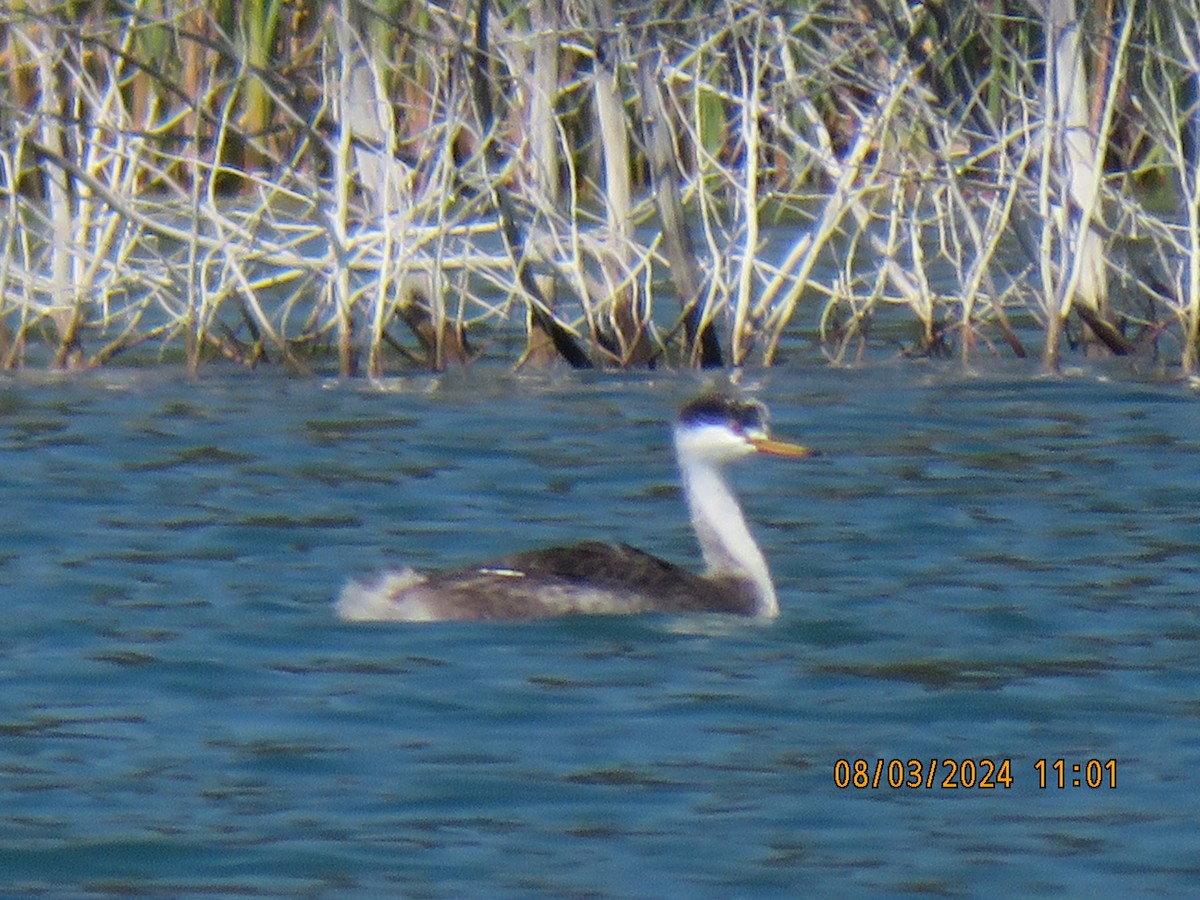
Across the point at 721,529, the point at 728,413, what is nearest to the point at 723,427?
the point at 728,413

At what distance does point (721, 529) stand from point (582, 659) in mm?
1118

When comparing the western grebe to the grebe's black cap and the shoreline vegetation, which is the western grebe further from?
the shoreline vegetation

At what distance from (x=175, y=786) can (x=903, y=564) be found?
3.51 meters

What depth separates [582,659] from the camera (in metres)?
7.99

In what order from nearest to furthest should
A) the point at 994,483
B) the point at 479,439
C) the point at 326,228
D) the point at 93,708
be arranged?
the point at 93,708
the point at 994,483
the point at 479,439
the point at 326,228

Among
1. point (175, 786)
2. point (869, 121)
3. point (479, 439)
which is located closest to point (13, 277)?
point (479, 439)

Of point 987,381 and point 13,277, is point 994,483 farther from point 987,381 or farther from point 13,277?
point 13,277

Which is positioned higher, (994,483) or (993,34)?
(993,34)

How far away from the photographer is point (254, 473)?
36.8 ft

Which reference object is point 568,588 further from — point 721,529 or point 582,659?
point 721,529

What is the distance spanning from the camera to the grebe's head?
29.5 feet
